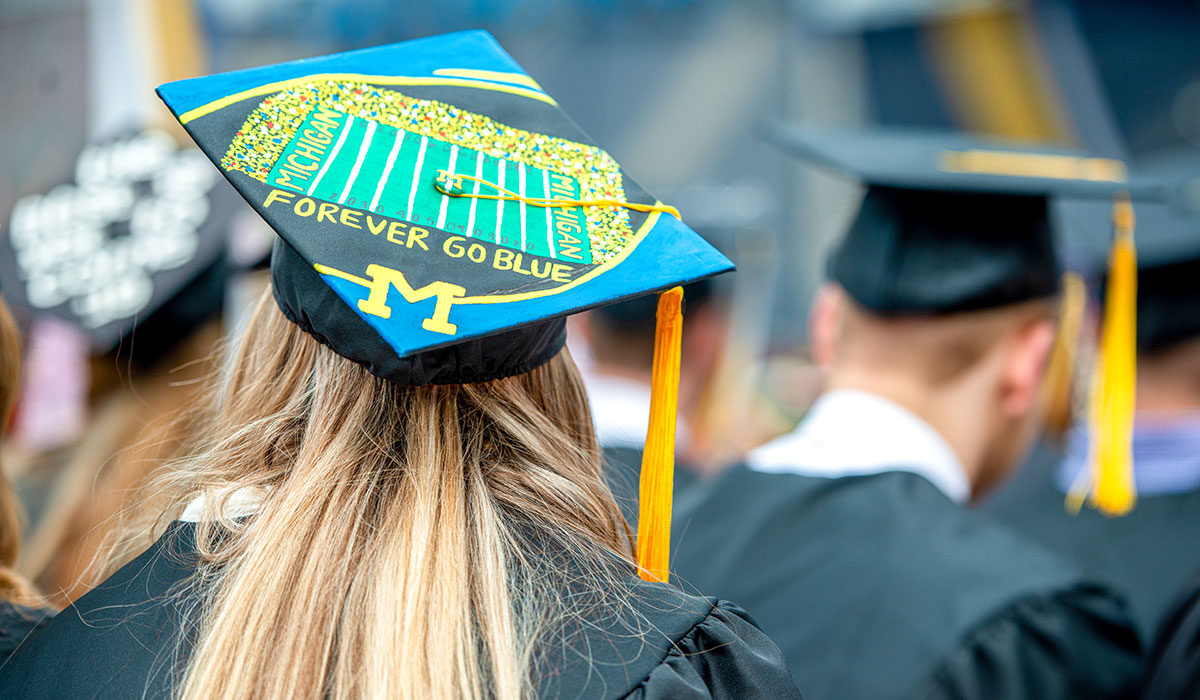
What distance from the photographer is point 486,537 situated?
3.00 ft

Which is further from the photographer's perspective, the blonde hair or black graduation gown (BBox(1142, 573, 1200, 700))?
black graduation gown (BBox(1142, 573, 1200, 700))

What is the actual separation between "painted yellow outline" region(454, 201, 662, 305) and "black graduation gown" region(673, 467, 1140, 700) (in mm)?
721

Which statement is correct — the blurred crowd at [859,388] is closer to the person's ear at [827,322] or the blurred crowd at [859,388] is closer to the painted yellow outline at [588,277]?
the person's ear at [827,322]

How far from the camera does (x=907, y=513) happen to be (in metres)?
1.74

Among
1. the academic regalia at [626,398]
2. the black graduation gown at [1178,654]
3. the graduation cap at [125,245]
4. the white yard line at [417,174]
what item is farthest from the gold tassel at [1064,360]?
the graduation cap at [125,245]

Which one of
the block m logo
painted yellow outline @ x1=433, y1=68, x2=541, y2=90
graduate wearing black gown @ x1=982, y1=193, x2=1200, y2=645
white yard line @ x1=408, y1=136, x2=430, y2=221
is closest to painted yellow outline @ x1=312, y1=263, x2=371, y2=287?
the block m logo

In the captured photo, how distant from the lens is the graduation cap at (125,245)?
2018 mm

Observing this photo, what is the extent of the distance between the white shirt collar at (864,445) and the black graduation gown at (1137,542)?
1.84 feet

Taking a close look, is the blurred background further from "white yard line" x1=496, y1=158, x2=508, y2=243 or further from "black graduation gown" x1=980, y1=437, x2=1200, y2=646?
"black graduation gown" x1=980, y1=437, x2=1200, y2=646

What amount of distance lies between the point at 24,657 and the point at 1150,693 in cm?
181

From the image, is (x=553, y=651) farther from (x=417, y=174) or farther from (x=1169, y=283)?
(x=1169, y=283)

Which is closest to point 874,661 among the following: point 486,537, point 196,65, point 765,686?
point 765,686

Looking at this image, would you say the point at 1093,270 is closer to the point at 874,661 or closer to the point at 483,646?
the point at 874,661

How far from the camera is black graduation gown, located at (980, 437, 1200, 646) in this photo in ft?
7.63
